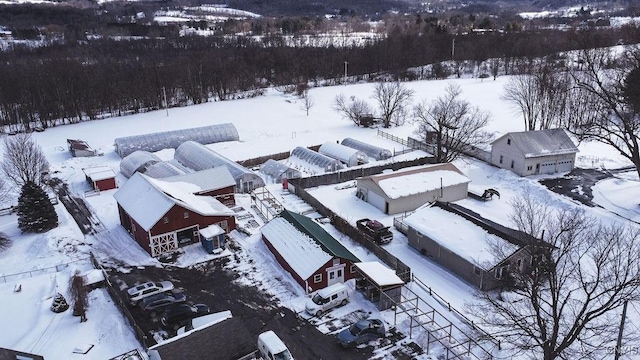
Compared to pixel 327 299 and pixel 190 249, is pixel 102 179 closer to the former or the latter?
pixel 190 249

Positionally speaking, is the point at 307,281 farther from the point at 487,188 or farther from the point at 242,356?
the point at 487,188

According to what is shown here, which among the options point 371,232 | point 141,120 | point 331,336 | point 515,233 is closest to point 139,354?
point 331,336

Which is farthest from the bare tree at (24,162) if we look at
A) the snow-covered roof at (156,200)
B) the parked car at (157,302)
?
the parked car at (157,302)

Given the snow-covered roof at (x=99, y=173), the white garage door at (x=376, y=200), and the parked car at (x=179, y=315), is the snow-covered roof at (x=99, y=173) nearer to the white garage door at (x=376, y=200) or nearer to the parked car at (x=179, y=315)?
the parked car at (x=179, y=315)

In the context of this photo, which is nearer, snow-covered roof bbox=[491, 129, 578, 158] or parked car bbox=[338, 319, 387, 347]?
parked car bbox=[338, 319, 387, 347]

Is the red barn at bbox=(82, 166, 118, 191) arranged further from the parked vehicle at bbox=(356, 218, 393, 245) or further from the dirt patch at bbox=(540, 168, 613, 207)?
the dirt patch at bbox=(540, 168, 613, 207)

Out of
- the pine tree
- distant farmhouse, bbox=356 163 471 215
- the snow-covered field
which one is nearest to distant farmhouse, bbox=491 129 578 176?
the snow-covered field

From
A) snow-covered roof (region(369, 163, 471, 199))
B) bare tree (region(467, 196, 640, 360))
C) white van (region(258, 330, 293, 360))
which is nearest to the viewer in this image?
bare tree (region(467, 196, 640, 360))

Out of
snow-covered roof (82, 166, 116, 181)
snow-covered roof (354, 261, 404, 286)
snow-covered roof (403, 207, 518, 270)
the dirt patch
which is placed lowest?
the dirt patch
